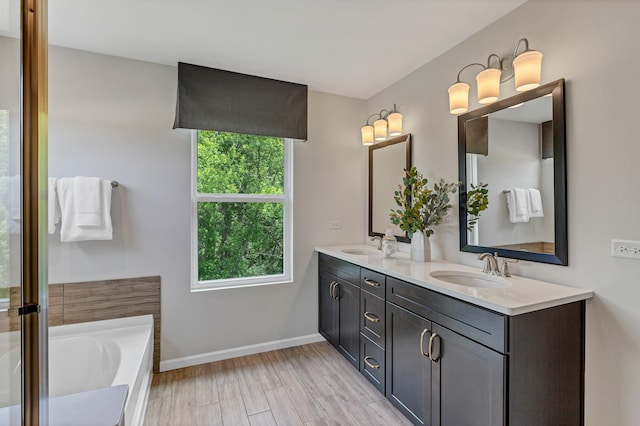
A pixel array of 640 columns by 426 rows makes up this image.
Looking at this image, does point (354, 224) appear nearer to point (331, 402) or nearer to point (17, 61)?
point (331, 402)

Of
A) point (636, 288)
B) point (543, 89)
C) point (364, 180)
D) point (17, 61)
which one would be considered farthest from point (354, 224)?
point (17, 61)

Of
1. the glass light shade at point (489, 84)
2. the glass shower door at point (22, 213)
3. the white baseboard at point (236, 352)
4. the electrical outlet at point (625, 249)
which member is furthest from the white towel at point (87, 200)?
the electrical outlet at point (625, 249)

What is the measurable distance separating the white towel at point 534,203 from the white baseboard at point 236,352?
2.23 meters

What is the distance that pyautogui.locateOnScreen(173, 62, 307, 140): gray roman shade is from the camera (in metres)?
2.49

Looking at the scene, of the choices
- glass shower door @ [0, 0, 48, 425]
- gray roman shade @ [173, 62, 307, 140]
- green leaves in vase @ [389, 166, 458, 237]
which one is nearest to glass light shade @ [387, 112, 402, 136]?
green leaves in vase @ [389, 166, 458, 237]

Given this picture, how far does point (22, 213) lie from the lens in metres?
0.81

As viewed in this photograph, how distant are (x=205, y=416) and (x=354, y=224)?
6.96 feet

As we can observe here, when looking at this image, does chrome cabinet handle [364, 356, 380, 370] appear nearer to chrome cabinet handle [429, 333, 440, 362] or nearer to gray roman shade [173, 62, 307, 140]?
chrome cabinet handle [429, 333, 440, 362]

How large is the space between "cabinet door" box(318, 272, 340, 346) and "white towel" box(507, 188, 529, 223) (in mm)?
1509

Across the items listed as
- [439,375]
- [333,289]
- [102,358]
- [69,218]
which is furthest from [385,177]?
[102,358]

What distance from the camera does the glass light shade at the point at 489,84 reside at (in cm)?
183

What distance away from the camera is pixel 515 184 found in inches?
73.1

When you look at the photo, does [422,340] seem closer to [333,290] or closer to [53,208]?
[333,290]

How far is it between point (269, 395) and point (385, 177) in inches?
84.7
